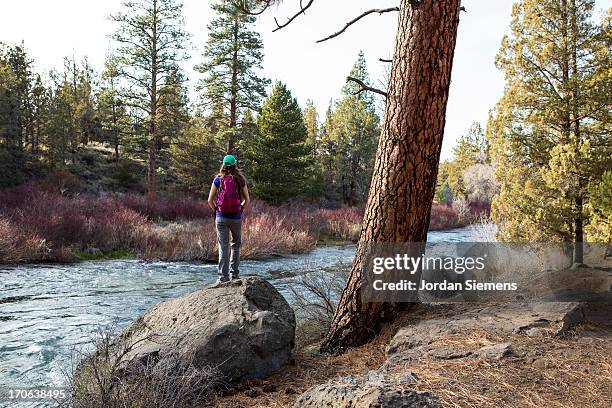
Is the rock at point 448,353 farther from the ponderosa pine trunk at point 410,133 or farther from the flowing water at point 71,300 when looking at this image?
the flowing water at point 71,300

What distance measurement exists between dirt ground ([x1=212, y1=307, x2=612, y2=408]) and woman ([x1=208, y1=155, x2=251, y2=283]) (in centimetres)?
287

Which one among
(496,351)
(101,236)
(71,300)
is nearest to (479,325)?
(496,351)

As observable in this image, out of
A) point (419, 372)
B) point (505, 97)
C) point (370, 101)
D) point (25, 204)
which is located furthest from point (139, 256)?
point (370, 101)

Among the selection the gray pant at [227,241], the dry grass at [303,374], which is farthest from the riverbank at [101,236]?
the dry grass at [303,374]

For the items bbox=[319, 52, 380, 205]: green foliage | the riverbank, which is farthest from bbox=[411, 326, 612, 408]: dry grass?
bbox=[319, 52, 380, 205]: green foliage

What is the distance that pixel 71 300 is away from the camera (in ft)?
23.1

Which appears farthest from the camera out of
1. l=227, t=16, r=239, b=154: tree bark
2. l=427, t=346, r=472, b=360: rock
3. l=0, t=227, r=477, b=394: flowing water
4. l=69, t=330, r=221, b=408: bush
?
l=227, t=16, r=239, b=154: tree bark

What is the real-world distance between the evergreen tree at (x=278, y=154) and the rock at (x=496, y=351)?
23.7 meters

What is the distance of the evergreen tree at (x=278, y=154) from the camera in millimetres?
26844

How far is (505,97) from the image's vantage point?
850cm

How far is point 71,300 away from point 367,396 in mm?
6588

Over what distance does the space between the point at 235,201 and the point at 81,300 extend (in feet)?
10.4

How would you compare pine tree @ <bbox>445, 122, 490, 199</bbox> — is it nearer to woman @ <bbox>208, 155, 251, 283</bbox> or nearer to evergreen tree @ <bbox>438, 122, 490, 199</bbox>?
evergreen tree @ <bbox>438, 122, 490, 199</bbox>

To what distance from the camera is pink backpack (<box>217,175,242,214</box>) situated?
20.3ft
